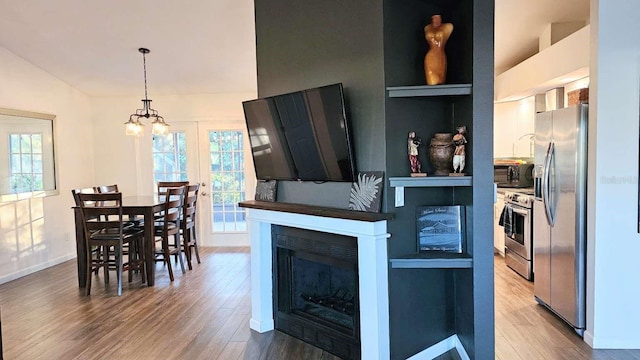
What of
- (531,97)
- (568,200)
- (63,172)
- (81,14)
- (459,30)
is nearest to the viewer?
(459,30)

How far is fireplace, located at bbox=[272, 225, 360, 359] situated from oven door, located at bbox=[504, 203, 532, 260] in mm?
2299

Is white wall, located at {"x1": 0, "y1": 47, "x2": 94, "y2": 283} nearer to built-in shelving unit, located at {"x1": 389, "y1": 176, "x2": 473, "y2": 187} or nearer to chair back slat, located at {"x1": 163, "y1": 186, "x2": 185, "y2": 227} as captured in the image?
chair back slat, located at {"x1": 163, "y1": 186, "x2": 185, "y2": 227}

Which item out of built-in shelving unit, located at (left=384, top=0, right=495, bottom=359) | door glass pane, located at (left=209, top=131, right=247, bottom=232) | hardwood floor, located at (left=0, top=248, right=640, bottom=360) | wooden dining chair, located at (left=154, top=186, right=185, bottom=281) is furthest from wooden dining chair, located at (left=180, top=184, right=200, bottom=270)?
built-in shelving unit, located at (left=384, top=0, right=495, bottom=359)

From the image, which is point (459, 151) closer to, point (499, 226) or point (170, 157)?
point (499, 226)

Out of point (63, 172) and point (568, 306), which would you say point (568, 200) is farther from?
point (63, 172)

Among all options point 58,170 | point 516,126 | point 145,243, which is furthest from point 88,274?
point 516,126

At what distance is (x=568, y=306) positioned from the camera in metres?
3.30

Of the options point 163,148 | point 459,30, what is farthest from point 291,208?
point 163,148

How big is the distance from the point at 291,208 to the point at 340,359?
43.6 inches

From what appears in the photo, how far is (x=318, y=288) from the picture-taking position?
3.29 meters

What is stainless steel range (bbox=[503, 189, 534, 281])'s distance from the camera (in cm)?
431

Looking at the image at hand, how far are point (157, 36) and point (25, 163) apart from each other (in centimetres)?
250

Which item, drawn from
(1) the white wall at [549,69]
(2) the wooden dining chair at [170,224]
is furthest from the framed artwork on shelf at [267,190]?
(1) the white wall at [549,69]

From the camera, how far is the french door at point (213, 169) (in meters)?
6.66
